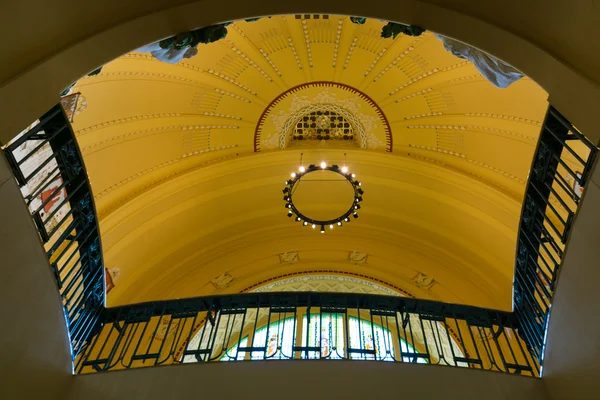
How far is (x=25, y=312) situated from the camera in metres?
3.45

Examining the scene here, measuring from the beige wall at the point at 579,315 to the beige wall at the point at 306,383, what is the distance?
1.09 ft

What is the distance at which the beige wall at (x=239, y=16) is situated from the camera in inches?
118

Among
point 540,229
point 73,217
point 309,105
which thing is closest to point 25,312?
point 73,217

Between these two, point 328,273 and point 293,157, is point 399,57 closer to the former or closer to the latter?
point 293,157

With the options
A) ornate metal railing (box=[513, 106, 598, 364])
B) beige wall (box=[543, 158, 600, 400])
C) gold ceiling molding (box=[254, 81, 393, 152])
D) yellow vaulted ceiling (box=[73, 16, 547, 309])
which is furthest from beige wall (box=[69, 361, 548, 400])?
gold ceiling molding (box=[254, 81, 393, 152])

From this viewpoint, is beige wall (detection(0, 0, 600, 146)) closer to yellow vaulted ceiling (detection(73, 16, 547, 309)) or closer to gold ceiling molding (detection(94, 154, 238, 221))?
yellow vaulted ceiling (detection(73, 16, 547, 309))

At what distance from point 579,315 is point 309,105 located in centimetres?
670

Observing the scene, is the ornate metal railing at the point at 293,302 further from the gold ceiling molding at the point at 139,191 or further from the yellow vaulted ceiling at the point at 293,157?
the yellow vaulted ceiling at the point at 293,157

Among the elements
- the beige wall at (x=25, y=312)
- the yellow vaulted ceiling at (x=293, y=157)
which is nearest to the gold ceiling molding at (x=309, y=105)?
the yellow vaulted ceiling at (x=293, y=157)

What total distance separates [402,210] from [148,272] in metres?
5.74

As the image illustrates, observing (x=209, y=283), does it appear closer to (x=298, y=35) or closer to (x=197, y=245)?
(x=197, y=245)

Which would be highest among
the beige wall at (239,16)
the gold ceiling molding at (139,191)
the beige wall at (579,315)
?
the gold ceiling molding at (139,191)

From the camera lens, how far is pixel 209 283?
10195 millimetres

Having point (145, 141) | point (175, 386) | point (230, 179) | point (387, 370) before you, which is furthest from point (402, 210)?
point (175, 386)
